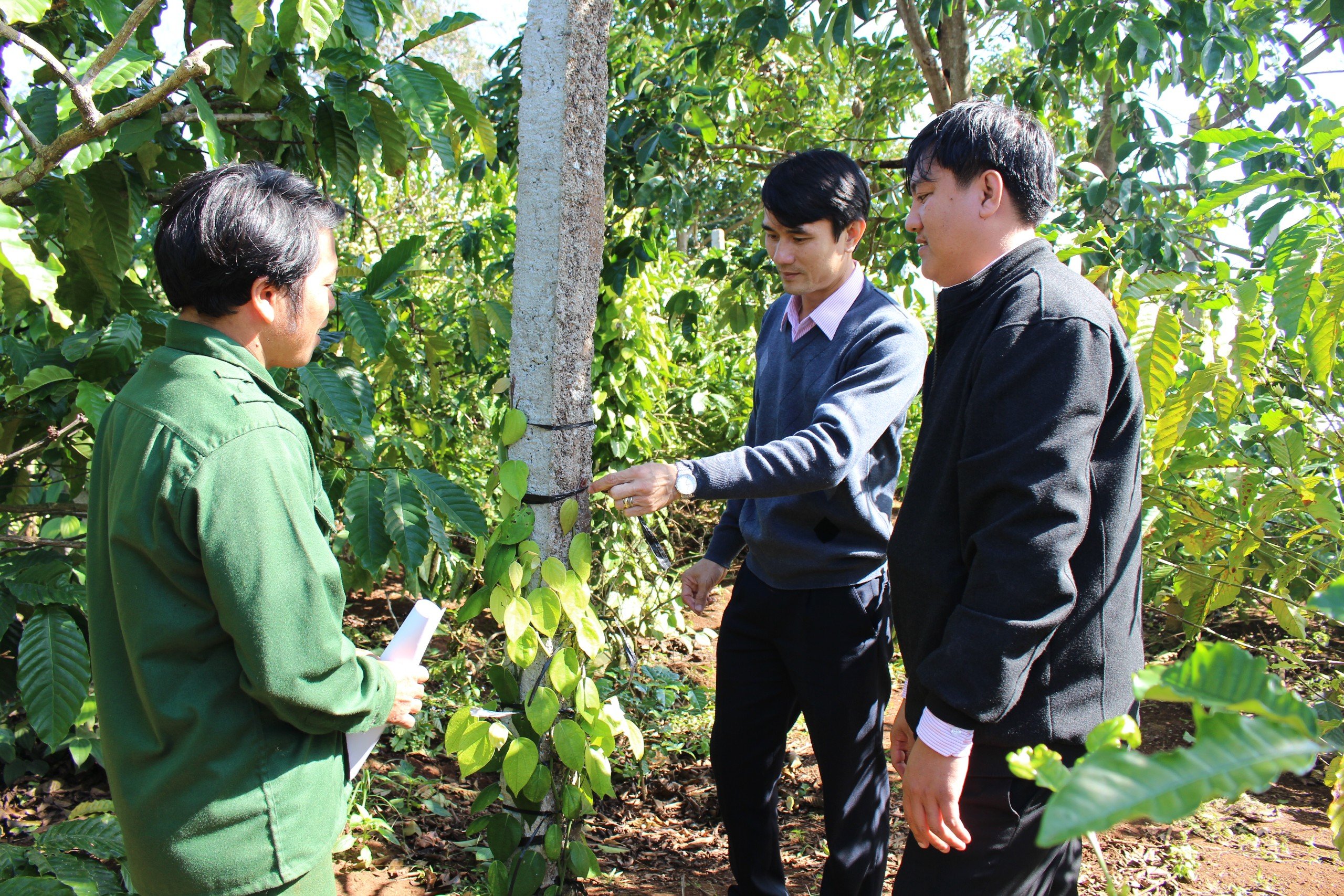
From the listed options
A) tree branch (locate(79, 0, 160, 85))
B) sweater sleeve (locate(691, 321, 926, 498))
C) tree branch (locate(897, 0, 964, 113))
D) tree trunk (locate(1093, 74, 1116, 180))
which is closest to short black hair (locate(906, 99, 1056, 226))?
sweater sleeve (locate(691, 321, 926, 498))

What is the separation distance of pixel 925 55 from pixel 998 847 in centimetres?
274

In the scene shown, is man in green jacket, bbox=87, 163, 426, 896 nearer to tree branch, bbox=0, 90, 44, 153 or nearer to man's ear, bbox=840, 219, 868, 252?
tree branch, bbox=0, 90, 44, 153

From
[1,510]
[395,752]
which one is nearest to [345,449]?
[1,510]

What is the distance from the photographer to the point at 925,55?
10.3ft

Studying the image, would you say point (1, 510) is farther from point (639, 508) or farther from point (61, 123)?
point (639, 508)

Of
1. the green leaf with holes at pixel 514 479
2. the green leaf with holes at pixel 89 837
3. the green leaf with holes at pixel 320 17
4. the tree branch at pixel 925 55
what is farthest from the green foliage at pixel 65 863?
the tree branch at pixel 925 55

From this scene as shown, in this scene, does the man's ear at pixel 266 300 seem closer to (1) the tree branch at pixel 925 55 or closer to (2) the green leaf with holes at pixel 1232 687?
(2) the green leaf with holes at pixel 1232 687

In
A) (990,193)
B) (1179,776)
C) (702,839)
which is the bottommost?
(702,839)

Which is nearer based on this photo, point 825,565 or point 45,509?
point 45,509

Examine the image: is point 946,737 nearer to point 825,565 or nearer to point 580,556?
point 825,565

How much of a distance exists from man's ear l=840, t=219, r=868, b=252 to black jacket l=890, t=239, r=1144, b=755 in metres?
0.57

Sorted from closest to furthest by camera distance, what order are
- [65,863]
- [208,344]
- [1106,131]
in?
[208,344]
[65,863]
[1106,131]

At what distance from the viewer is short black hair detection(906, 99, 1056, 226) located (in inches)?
52.1

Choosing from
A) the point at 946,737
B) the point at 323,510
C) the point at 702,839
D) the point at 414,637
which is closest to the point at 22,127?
the point at 323,510
